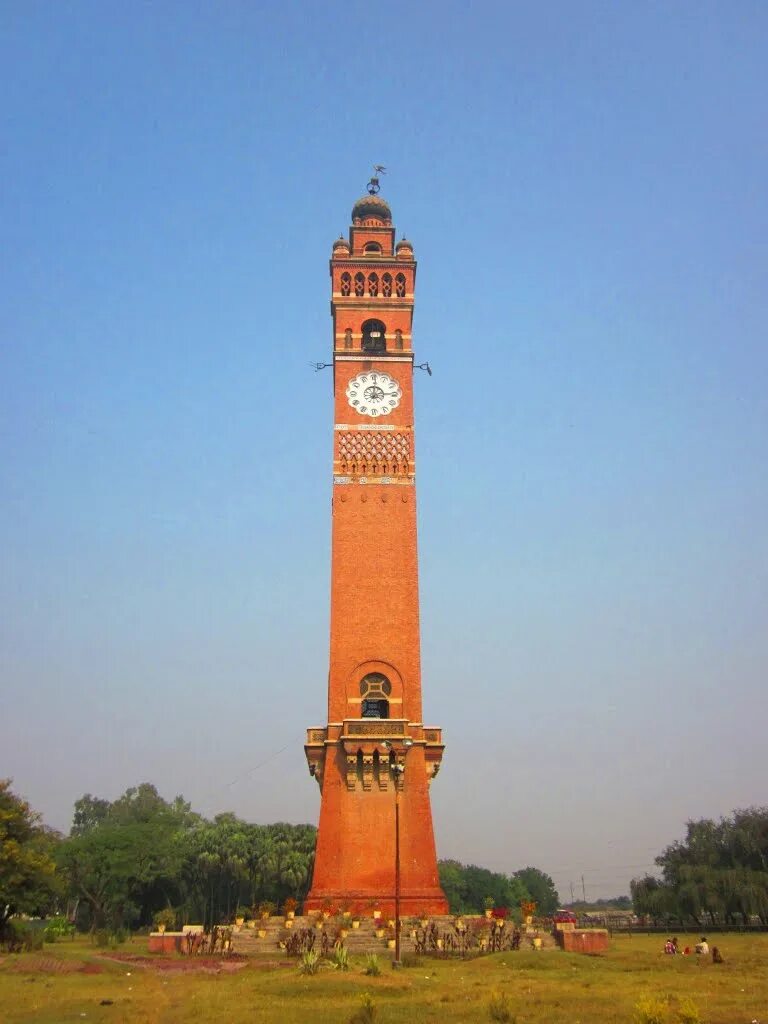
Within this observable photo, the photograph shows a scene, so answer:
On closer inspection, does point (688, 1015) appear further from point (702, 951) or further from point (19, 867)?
point (19, 867)

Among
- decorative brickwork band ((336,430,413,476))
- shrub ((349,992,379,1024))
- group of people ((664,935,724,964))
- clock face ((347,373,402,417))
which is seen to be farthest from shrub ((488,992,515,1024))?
clock face ((347,373,402,417))

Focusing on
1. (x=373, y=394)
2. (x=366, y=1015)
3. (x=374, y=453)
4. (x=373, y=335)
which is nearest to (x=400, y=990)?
(x=366, y=1015)

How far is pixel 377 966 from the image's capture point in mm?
21281

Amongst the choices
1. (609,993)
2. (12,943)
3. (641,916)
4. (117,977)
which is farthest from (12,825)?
(641,916)

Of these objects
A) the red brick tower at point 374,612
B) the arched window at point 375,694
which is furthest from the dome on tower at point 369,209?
the arched window at point 375,694

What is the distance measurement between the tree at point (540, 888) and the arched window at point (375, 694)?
7940 centimetres

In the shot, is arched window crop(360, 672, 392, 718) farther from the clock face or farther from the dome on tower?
the dome on tower

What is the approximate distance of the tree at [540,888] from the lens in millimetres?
107625

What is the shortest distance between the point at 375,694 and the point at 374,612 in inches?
130

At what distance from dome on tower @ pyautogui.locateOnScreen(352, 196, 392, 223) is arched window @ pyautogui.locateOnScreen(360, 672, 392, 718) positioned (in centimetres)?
2252

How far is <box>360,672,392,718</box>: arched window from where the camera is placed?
117 feet

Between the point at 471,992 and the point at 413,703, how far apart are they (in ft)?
58.0

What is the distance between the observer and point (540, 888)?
110375 mm

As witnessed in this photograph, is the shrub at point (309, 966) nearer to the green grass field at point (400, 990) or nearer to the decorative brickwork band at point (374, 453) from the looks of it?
the green grass field at point (400, 990)
